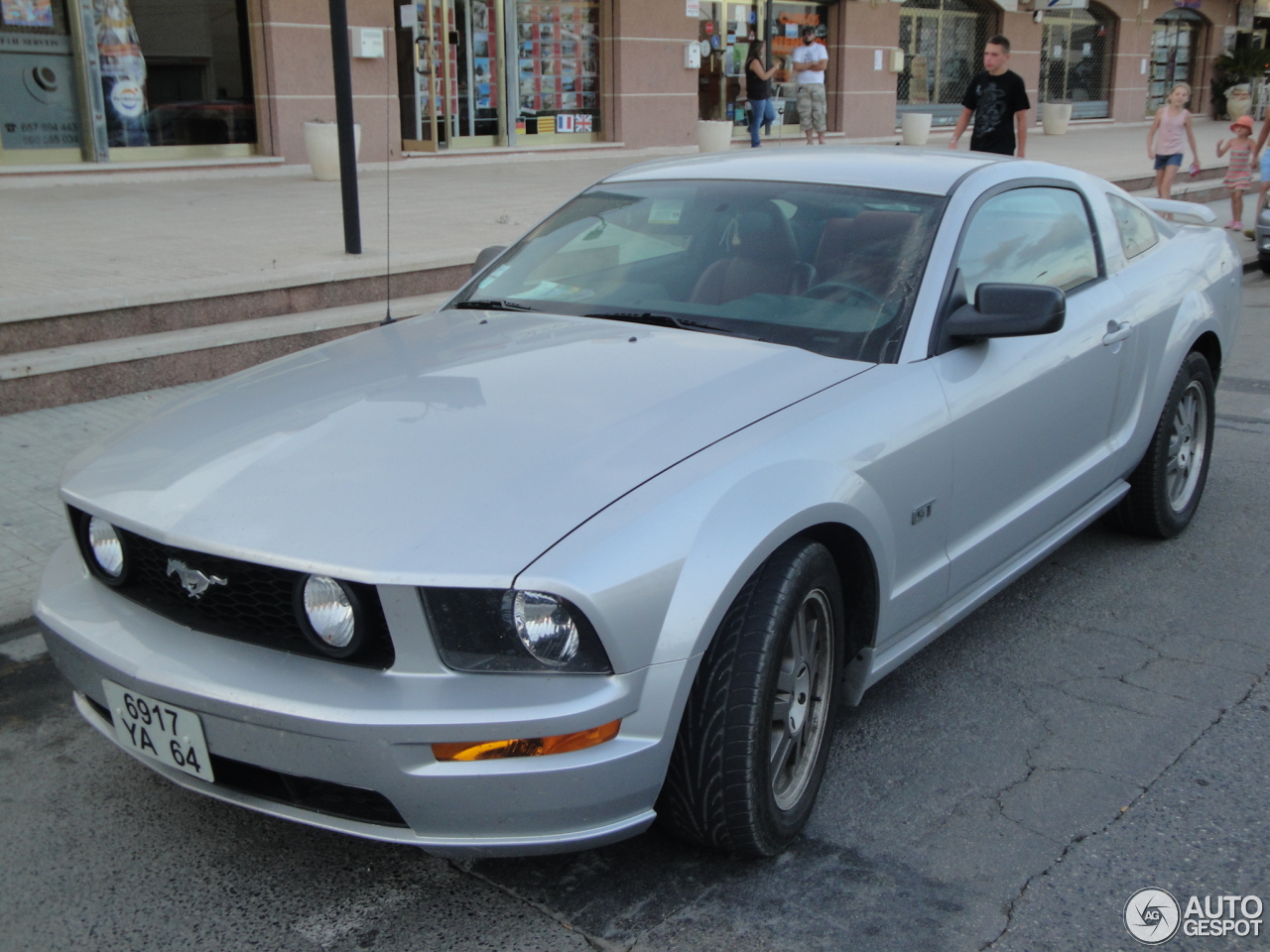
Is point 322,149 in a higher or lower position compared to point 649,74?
lower

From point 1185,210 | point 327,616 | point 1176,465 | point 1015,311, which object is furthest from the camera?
point 1185,210

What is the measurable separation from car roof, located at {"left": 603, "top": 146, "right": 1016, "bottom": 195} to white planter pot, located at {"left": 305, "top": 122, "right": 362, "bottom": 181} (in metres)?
10.4

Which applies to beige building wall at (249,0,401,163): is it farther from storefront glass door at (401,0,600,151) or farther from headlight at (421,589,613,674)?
headlight at (421,589,613,674)

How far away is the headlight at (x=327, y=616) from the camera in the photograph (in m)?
2.39

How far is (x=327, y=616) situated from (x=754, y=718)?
2.90 ft

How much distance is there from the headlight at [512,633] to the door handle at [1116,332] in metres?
2.51

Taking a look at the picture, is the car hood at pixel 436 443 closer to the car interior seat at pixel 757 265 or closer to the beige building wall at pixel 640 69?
the car interior seat at pixel 757 265

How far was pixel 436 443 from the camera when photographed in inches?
108

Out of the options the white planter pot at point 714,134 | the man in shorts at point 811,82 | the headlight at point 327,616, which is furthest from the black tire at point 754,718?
the man in shorts at point 811,82

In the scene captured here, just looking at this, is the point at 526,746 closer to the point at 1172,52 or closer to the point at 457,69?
the point at 457,69

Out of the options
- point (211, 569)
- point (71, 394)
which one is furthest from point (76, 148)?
point (211, 569)

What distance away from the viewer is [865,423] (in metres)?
2.99

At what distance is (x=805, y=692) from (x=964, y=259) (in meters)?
1.43

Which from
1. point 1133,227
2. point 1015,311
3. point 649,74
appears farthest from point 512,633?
point 649,74
